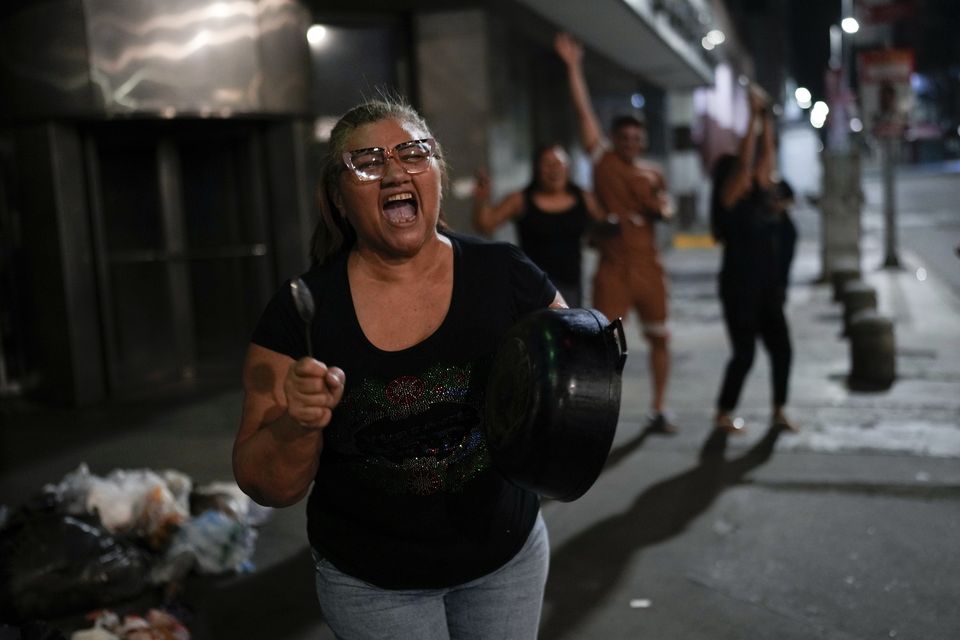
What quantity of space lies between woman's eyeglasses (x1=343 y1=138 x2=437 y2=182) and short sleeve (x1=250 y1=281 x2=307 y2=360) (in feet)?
0.96

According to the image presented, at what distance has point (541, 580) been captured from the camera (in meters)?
2.33

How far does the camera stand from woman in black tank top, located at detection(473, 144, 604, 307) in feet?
20.5

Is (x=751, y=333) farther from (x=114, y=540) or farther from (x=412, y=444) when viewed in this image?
(x=412, y=444)

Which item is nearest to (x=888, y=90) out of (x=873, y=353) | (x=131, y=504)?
(x=873, y=353)

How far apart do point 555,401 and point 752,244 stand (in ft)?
15.6

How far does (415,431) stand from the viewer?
6.97 ft

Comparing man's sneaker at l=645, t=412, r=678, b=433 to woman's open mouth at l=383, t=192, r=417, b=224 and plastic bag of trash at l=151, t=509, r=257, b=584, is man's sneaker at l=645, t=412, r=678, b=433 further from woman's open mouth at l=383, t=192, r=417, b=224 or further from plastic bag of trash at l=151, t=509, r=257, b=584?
woman's open mouth at l=383, t=192, r=417, b=224

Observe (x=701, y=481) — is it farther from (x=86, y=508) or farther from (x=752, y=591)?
(x=86, y=508)

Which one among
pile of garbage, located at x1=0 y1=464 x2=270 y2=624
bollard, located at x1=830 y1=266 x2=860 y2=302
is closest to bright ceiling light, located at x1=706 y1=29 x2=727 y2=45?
bollard, located at x1=830 y1=266 x2=860 y2=302

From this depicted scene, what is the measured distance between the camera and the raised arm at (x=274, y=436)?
1.96m

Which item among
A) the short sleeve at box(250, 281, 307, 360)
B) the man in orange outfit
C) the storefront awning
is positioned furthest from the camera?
the storefront awning

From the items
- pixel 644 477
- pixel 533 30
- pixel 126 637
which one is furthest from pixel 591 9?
pixel 126 637

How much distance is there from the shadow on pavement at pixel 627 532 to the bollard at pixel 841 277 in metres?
6.30

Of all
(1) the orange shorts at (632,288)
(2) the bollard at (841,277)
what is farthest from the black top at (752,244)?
(2) the bollard at (841,277)
